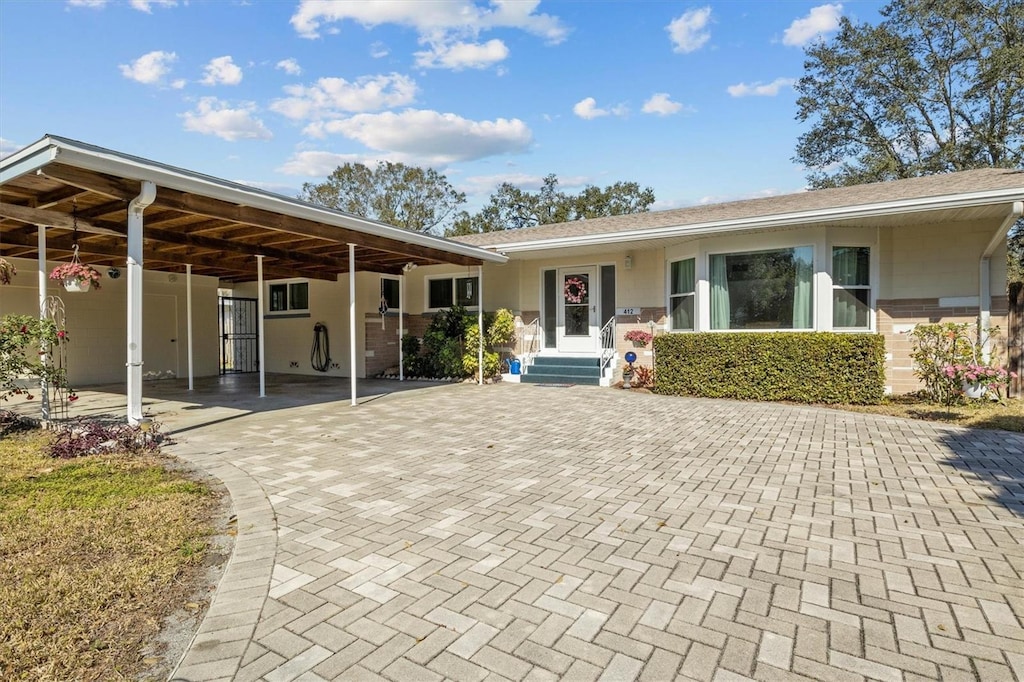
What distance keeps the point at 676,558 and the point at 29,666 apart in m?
2.86

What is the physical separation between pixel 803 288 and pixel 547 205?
2686 centimetres

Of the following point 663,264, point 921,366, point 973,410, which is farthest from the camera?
point 663,264

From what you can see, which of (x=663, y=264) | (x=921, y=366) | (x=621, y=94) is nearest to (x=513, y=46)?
(x=621, y=94)

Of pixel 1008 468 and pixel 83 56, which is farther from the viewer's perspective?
pixel 83 56

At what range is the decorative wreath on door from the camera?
1197cm

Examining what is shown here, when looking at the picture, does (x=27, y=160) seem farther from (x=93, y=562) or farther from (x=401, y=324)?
(x=401, y=324)

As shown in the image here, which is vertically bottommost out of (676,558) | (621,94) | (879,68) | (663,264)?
(676,558)

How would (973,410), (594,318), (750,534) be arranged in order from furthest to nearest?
(594,318) → (973,410) → (750,534)

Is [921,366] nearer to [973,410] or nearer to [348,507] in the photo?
[973,410]

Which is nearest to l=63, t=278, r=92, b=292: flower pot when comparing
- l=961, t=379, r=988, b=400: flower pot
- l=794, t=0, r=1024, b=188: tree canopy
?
l=961, t=379, r=988, b=400: flower pot

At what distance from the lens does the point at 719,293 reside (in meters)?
9.52

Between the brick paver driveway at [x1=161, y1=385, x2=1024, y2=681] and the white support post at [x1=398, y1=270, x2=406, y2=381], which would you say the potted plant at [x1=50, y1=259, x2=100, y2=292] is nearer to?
the brick paver driveway at [x1=161, y1=385, x2=1024, y2=681]

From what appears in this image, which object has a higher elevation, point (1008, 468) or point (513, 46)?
point (513, 46)

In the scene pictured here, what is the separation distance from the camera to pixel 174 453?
5379 mm
